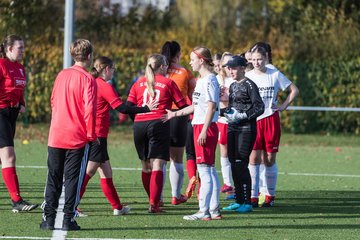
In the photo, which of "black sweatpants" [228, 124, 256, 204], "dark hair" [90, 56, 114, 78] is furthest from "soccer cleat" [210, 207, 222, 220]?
"dark hair" [90, 56, 114, 78]

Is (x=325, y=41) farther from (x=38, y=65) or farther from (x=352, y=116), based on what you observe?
(x=38, y=65)

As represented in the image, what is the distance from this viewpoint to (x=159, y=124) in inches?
446

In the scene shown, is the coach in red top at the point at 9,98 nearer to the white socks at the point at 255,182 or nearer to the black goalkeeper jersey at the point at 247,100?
the black goalkeeper jersey at the point at 247,100

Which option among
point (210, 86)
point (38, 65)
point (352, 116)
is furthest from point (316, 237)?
point (38, 65)

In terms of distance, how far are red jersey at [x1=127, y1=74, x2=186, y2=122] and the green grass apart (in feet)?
3.86

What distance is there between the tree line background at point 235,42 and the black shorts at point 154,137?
14.9m

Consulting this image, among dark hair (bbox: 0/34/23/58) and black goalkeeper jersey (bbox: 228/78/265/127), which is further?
dark hair (bbox: 0/34/23/58)

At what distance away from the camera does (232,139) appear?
11.6m

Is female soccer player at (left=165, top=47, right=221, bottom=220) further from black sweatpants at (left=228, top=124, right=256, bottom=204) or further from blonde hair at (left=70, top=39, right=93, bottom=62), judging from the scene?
blonde hair at (left=70, top=39, right=93, bottom=62)

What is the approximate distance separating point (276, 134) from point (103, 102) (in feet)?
8.30

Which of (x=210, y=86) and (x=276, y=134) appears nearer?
(x=210, y=86)

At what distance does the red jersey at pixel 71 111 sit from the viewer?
9789mm

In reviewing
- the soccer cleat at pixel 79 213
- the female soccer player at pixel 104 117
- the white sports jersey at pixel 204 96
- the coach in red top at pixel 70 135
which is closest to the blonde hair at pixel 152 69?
the female soccer player at pixel 104 117

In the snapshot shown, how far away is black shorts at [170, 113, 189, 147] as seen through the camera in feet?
41.3
